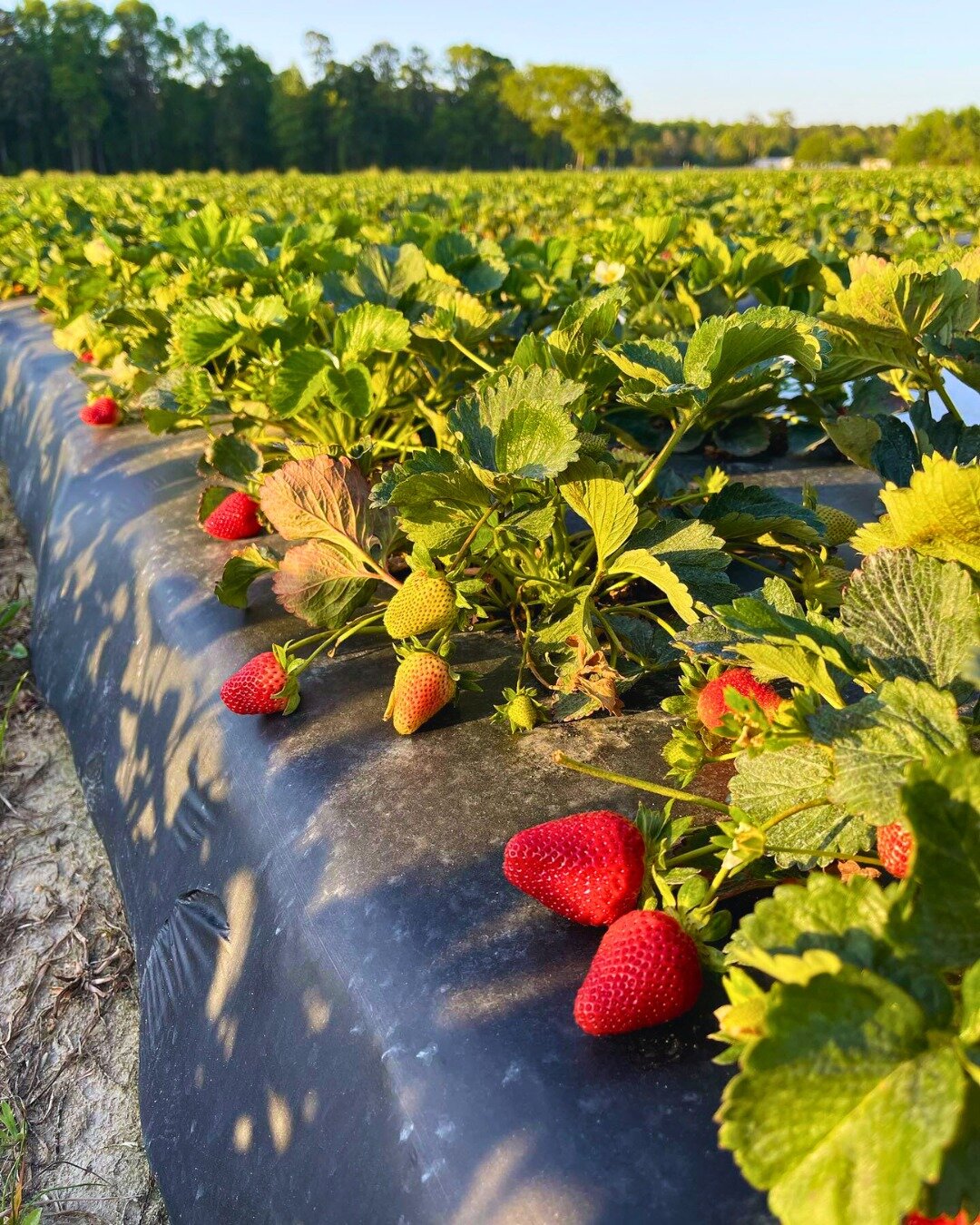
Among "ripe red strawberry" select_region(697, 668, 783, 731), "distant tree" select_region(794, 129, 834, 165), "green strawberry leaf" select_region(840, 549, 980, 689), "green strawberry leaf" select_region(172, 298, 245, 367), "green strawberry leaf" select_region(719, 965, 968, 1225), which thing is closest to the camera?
"green strawberry leaf" select_region(719, 965, 968, 1225)

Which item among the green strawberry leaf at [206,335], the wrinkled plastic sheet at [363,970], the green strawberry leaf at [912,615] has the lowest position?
the wrinkled plastic sheet at [363,970]

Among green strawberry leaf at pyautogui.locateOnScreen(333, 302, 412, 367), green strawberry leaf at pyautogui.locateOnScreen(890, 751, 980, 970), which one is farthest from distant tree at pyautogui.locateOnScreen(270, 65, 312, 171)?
green strawberry leaf at pyautogui.locateOnScreen(890, 751, 980, 970)

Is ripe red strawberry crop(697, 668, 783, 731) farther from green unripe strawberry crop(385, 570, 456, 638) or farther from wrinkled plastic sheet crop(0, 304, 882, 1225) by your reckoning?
green unripe strawberry crop(385, 570, 456, 638)

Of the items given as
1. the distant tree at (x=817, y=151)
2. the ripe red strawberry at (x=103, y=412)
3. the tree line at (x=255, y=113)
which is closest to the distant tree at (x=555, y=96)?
the tree line at (x=255, y=113)

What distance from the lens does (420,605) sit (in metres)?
1.55

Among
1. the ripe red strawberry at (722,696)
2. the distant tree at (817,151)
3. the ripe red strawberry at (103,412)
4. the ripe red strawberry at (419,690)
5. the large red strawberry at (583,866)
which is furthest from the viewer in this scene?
the distant tree at (817,151)

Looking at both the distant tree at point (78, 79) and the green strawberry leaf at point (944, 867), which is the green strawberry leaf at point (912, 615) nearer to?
the green strawberry leaf at point (944, 867)

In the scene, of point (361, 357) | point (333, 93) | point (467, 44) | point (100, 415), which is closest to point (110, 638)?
point (361, 357)

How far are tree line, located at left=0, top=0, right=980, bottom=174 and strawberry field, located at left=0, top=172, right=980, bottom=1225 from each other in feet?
175

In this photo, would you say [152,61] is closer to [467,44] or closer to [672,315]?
[467,44]

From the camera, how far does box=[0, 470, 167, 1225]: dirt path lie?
1604 millimetres

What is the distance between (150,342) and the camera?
3049 mm

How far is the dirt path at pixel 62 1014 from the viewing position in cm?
160

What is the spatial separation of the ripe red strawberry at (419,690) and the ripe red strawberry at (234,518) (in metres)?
0.98
